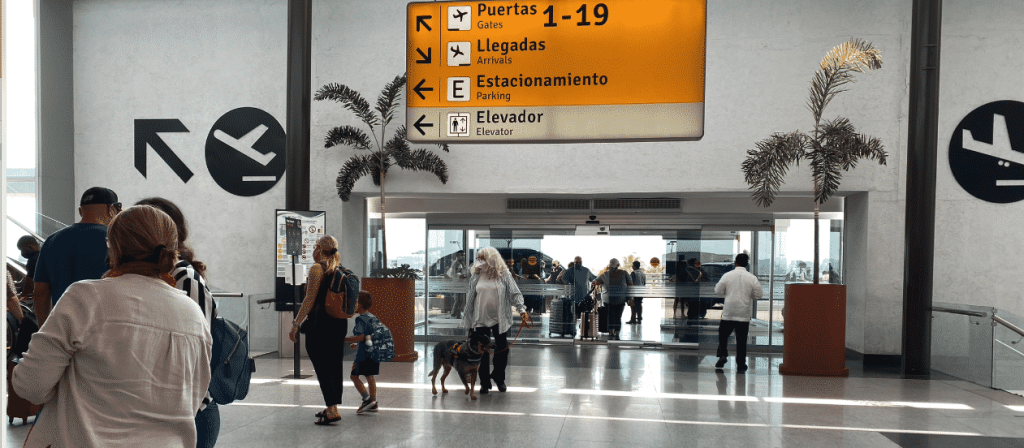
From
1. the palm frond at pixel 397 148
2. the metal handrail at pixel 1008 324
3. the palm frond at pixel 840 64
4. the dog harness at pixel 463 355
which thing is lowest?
the dog harness at pixel 463 355

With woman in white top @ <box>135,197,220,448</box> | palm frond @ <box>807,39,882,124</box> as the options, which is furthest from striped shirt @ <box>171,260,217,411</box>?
palm frond @ <box>807,39,882,124</box>

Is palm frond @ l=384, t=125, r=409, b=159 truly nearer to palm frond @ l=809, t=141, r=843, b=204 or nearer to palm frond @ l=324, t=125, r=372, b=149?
palm frond @ l=324, t=125, r=372, b=149

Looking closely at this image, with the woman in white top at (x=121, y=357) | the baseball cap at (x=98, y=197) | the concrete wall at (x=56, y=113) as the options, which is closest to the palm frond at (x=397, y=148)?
the concrete wall at (x=56, y=113)

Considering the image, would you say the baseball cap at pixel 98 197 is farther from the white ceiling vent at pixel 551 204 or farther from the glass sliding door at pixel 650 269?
the glass sliding door at pixel 650 269

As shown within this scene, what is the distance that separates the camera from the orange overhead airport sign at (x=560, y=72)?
5754 mm

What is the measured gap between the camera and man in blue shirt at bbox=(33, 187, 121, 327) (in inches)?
143

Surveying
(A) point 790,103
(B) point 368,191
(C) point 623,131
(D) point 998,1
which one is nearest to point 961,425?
(C) point 623,131

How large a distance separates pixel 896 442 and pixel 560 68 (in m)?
4.11

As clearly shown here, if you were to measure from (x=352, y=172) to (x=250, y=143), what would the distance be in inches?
83.5

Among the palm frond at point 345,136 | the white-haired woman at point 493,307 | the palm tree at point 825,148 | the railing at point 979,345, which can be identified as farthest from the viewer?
the palm frond at point 345,136

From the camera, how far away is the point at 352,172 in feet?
36.7

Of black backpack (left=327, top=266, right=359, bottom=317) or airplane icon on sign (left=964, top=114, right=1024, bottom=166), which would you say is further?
airplane icon on sign (left=964, top=114, right=1024, bottom=166)

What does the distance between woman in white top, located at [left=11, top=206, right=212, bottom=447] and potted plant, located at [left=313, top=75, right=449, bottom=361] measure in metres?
8.39

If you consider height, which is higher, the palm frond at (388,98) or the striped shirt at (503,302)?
the palm frond at (388,98)
